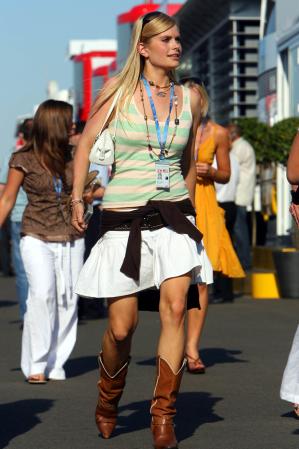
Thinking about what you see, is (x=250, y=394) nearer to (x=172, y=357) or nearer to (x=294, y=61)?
(x=172, y=357)

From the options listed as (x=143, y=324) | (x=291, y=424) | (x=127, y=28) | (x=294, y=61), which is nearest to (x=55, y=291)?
(x=291, y=424)

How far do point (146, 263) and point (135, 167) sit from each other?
17.4 inches

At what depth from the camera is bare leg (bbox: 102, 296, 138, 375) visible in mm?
6789

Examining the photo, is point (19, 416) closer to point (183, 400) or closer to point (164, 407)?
point (183, 400)

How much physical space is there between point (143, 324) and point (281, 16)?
861 cm

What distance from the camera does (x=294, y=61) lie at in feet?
66.4

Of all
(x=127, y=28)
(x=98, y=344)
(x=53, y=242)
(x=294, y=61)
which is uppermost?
(x=127, y=28)

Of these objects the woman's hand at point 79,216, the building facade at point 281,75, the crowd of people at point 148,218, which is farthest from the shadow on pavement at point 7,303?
the woman's hand at point 79,216

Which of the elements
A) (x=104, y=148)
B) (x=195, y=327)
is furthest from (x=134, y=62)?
(x=195, y=327)

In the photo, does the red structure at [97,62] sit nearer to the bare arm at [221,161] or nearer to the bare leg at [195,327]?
the bare arm at [221,161]

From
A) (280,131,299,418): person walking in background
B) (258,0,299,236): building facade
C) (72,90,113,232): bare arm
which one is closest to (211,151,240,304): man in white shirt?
(258,0,299,236): building facade

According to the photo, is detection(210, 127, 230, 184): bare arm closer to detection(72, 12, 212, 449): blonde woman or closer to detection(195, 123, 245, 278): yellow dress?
detection(195, 123, 245, 278): yellow dress

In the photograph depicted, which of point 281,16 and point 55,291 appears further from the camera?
point 281,16

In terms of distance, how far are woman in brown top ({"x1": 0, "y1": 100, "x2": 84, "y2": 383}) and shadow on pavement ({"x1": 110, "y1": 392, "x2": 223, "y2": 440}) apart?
1.21 meters
